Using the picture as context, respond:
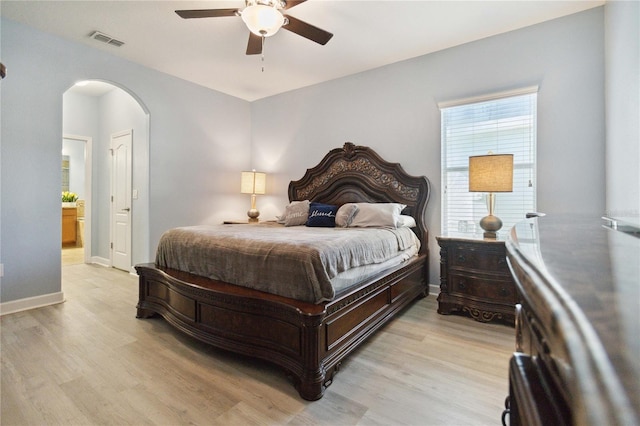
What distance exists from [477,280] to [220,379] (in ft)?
7.62

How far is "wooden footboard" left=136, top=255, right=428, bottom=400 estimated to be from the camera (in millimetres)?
1792

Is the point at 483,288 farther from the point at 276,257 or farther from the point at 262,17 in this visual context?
the point at 262,17

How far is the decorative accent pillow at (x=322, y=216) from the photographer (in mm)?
3623

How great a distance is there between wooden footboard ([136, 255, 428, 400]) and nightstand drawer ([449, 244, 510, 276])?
2.20 ft

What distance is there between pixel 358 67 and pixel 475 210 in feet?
7.65

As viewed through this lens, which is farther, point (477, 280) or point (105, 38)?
point (105, 38)

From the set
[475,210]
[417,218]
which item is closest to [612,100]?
[475,210]

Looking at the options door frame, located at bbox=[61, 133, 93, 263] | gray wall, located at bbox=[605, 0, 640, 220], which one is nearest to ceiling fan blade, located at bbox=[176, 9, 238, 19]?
gray wall, located at bbox=[605, 0, 640, 220]

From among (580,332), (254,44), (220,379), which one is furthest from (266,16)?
(580,332)

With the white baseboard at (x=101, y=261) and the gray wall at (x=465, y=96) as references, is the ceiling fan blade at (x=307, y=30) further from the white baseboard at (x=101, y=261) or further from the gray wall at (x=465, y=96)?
the white baseboard at (x=101, y=261)

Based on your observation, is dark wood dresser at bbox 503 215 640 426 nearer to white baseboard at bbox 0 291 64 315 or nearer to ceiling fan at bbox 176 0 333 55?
ceiling fan at bbox 176 0 333 55

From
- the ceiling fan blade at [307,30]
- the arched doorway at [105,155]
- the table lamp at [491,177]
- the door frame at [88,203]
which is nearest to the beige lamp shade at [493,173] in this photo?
the table lamp at [491,177]

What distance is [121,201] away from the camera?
4898 mm

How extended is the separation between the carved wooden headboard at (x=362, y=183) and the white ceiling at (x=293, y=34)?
3.90ft
